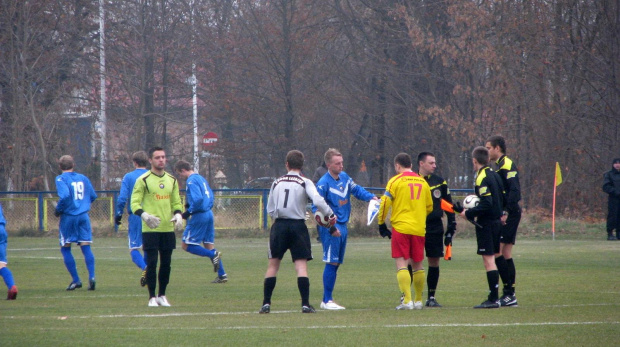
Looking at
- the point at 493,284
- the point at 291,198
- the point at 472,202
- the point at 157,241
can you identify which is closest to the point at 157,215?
the point at 157,241

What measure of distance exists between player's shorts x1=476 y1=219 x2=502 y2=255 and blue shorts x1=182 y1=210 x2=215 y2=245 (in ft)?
19.9

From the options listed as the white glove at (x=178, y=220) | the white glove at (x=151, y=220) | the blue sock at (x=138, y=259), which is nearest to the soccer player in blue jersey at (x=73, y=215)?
the blue sock at (x=138, y=259)

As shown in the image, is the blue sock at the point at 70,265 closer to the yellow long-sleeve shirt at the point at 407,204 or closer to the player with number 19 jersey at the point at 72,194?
the player with number 19 jersey at the point at 72,194

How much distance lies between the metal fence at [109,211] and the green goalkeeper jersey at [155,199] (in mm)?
16860

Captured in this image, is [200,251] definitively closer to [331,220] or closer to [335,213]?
[335,213]

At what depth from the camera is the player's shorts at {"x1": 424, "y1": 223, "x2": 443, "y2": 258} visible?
10.1 meters

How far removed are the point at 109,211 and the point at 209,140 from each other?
9.18 m

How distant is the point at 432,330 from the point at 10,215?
2329 centimetres

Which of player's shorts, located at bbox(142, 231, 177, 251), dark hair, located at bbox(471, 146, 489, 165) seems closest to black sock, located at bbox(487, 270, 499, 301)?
dark hair, located at bbox(471, 146, 489, 165)

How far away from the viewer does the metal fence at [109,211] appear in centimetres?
2750

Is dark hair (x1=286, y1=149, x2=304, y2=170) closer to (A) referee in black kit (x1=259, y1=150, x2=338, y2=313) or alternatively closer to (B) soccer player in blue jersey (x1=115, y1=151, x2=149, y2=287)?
(A) referee in black kit (x1=259, y1=150, x2=338, y2=313)

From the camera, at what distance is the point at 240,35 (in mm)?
38281

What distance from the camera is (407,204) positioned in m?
9.67

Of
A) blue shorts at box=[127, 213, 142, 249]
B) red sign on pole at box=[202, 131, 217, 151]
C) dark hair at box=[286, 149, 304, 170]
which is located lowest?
blue shorts at box=[127, 213, 142, 249]
